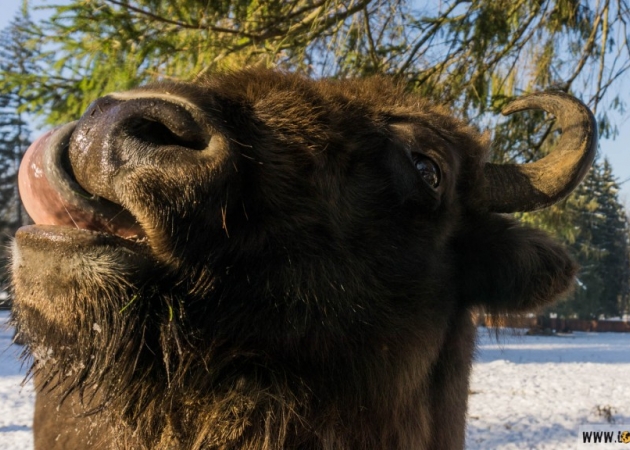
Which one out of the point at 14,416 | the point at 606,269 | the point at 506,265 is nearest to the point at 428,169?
the point at 506,265

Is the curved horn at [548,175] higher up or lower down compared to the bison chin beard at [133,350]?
higher up

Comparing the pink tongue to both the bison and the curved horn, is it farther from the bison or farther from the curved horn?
the curved horn

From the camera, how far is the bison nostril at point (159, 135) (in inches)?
69.4

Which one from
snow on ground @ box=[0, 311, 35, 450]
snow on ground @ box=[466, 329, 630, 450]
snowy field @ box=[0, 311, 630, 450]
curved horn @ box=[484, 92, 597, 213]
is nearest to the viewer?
curved horn @ box=[484, 92, 597, 213]

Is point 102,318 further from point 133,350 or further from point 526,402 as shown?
point 526,402

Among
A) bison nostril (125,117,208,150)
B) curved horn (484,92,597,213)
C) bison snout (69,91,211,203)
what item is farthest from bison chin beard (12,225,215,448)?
curved horn (484,92,597,213)

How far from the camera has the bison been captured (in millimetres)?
1812

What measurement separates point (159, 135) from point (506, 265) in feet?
5.94

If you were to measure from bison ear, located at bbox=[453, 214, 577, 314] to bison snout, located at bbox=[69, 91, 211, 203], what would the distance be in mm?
1518

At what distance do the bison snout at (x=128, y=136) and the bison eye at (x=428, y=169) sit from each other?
40.5 inches

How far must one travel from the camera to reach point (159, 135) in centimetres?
182

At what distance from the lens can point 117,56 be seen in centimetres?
622

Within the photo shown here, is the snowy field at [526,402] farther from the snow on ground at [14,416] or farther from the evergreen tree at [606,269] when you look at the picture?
the evergreen tree at [606,269]

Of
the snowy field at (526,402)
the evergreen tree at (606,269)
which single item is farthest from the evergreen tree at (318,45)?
the evergreen tree at (606,269)
